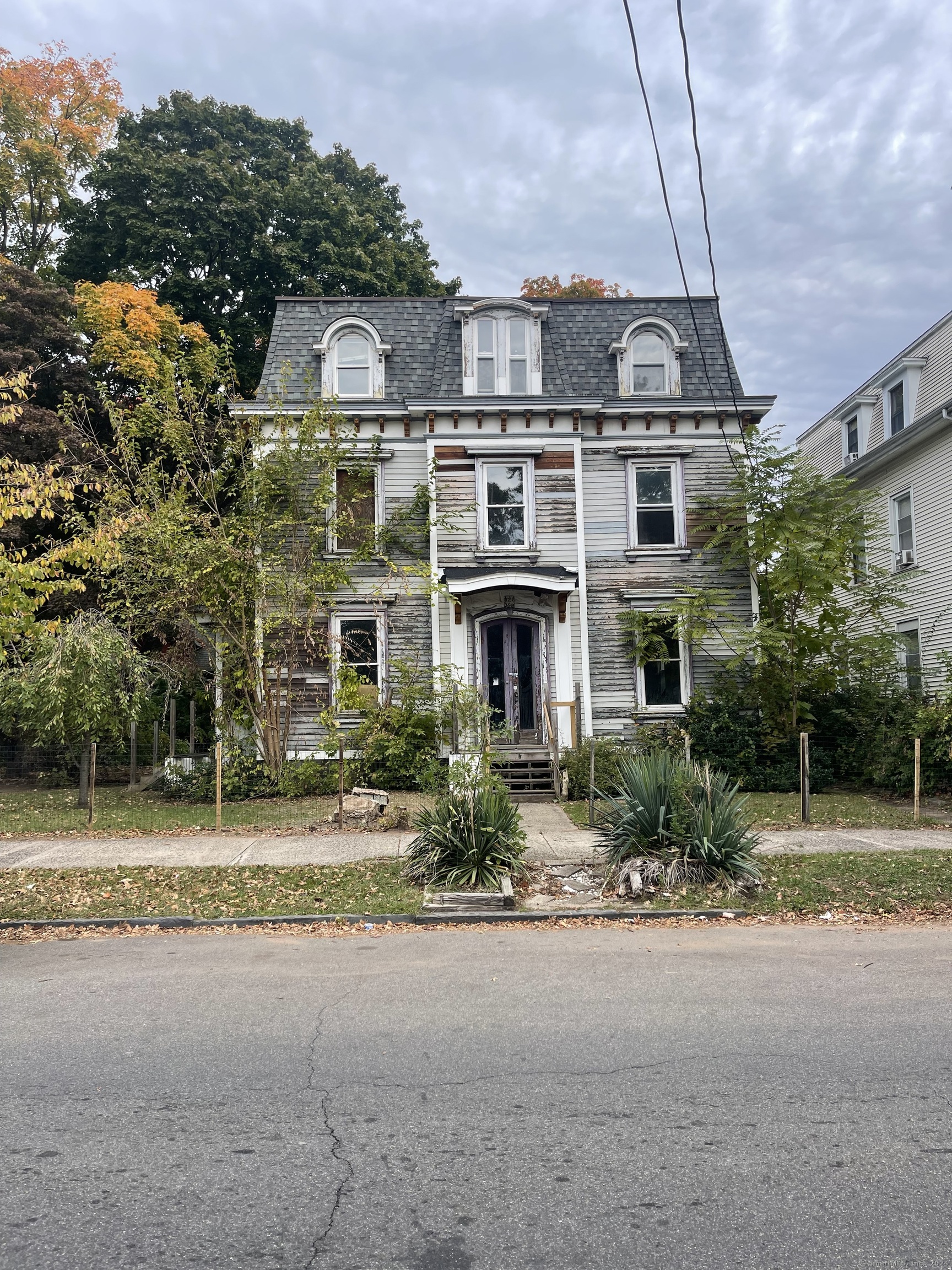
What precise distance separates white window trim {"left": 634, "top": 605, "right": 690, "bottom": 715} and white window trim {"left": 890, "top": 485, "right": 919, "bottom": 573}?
23.1 ft

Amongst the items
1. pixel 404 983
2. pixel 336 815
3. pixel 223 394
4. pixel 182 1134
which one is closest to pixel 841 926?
pixel 404 983

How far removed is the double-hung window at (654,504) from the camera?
20.1m

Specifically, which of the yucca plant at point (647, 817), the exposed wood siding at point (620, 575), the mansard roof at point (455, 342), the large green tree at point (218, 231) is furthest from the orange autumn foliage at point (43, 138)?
the yucca plant at point (647, 817)

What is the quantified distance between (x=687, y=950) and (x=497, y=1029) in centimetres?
251

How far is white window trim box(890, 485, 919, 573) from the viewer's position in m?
22.7

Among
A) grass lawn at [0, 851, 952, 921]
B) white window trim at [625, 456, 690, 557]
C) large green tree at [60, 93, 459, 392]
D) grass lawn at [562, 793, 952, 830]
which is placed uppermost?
large green tree at [60, 93, 459, 392]

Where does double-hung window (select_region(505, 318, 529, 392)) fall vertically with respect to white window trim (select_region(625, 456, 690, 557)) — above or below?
above

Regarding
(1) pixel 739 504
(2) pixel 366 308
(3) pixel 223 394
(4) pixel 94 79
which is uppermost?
(4) pixel 94 79

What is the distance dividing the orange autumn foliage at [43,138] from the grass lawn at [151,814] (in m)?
21.5

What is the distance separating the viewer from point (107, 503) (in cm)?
1828

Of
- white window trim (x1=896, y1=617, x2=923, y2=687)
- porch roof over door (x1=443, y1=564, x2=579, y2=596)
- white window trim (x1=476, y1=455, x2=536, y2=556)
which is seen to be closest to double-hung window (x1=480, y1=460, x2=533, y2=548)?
white window trim (x1=476, y1=455, x2=536, y2=556)

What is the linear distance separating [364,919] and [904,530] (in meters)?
19.7

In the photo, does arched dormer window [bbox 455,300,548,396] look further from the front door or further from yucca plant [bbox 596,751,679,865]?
yucca plant [bbox 596,751,679,865]

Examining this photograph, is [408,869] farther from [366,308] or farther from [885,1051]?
[366,308]
